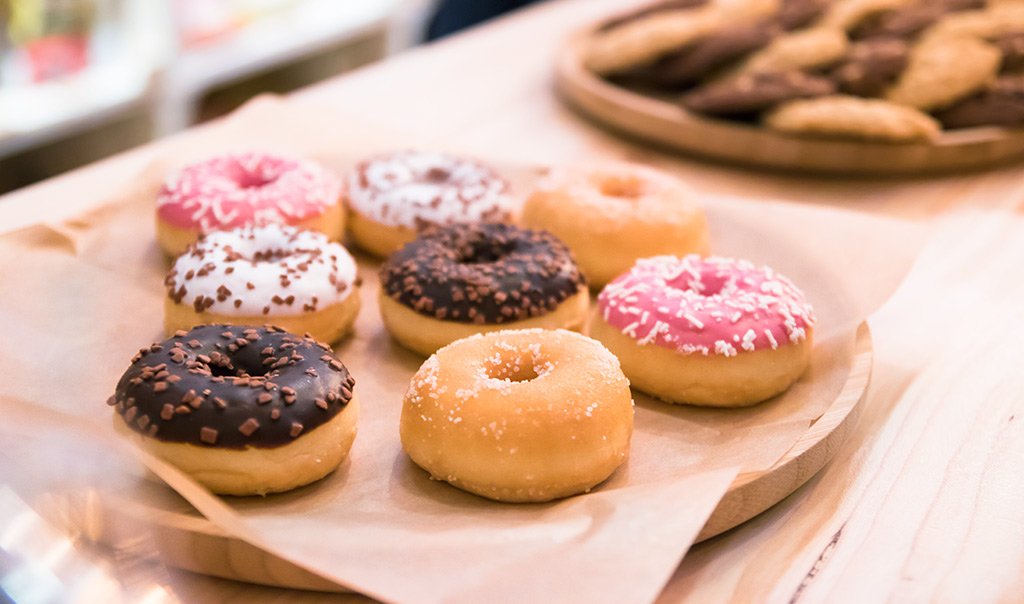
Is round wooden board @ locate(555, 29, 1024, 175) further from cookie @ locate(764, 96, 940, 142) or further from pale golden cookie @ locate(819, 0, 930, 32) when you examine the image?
pale golden cookie @ locate(819, 0, 930, 32)

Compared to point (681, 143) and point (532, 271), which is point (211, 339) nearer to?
point (532, 271)

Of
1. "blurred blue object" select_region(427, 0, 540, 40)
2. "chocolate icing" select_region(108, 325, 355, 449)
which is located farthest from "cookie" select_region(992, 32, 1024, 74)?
"chocolate icing" select_region(108, 325, 355, 449)

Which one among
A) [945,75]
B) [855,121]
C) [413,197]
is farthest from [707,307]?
[945,75]

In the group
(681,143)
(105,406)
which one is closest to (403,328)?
(105,406)

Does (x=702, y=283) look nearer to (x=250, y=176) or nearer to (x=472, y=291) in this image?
→ (x=472, y=291)

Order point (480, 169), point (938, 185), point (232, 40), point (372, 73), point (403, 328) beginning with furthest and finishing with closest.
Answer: point (232, 40)
point (372, 73)
point (938, 185)
point (480, 169)
point (403, 328)
